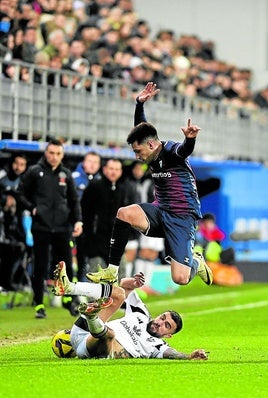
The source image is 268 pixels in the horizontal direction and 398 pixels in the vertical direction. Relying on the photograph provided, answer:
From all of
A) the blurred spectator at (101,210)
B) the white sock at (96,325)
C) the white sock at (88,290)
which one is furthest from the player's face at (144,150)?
the blurred spectator at (101,210)

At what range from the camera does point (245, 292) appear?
25.0 m

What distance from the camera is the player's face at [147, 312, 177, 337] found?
12.2 m

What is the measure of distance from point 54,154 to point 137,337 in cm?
636

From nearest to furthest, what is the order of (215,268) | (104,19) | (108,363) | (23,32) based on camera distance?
(108,363) < (23,32) < (215,268) < (104,19)

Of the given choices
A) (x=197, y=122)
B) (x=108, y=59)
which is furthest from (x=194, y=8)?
(x=108, y=59)

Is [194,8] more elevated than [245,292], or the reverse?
[194,8]

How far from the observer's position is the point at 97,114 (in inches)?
958

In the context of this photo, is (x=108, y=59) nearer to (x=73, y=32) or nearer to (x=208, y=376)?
(x=73, y=32)

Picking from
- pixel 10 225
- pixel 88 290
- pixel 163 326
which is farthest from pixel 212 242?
pixel 163 326

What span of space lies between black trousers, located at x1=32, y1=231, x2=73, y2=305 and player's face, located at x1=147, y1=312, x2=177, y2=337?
236 inches

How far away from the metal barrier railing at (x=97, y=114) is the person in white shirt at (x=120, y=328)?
27.4ft

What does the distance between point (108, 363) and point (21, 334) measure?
3.91 metres

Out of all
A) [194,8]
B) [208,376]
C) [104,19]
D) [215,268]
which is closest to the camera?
[208,376]

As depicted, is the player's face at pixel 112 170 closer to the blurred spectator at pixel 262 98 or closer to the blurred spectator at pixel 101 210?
the blurred spectator at pixel 101 210
